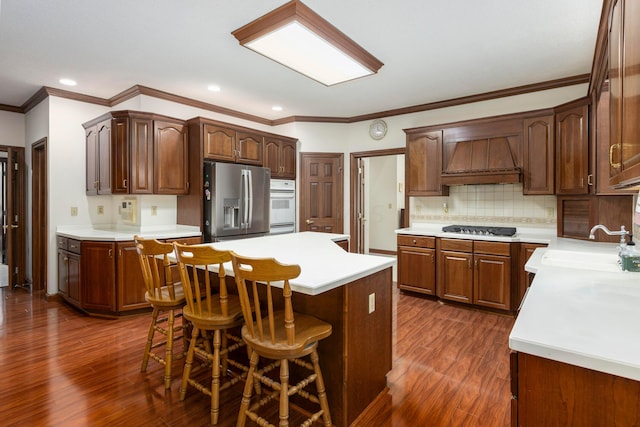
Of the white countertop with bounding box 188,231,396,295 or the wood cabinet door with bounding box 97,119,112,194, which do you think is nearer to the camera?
the white countertop with bounding box 188,231,396,295

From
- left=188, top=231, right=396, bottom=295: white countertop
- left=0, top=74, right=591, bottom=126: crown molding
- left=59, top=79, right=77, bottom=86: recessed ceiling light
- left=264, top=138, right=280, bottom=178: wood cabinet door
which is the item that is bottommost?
left=188, top=231, right=396, bottom=295: white countertop

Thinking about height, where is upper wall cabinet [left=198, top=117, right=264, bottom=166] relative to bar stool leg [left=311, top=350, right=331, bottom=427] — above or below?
above

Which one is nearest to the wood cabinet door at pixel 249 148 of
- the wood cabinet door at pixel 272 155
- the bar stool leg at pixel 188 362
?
the wood cabinet door at pixel 272 155

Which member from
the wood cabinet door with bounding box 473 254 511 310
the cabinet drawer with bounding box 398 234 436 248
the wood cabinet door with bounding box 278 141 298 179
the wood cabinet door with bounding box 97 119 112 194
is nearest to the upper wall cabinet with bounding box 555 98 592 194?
the wood cabinet door with bounding box 473 254 511 310

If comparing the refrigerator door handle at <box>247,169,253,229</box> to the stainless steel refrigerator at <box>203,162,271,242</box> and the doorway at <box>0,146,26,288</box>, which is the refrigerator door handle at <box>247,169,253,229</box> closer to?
the stainless steel refrigerator at <box>203,162,271,242</box>

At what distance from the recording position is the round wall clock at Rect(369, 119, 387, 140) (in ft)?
16.7

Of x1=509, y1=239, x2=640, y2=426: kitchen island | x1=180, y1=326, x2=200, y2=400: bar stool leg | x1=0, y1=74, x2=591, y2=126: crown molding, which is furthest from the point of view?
x1=0, y1=74, x2=591, y2=126: crown molding

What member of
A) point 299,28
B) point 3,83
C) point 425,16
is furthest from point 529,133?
point 3,83

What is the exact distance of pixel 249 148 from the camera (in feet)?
15.0

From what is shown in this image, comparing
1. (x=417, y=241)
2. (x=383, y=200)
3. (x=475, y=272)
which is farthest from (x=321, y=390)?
(x=383, y=200)

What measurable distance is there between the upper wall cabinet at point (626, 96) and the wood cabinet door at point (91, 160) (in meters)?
4.70

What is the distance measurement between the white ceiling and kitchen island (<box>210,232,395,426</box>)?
1.81 meters

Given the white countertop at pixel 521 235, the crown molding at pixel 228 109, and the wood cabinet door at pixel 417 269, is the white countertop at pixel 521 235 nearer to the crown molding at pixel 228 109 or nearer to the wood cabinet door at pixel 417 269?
the wood cabinet door at pixel 417 269

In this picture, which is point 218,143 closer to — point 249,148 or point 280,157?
point 249,148
